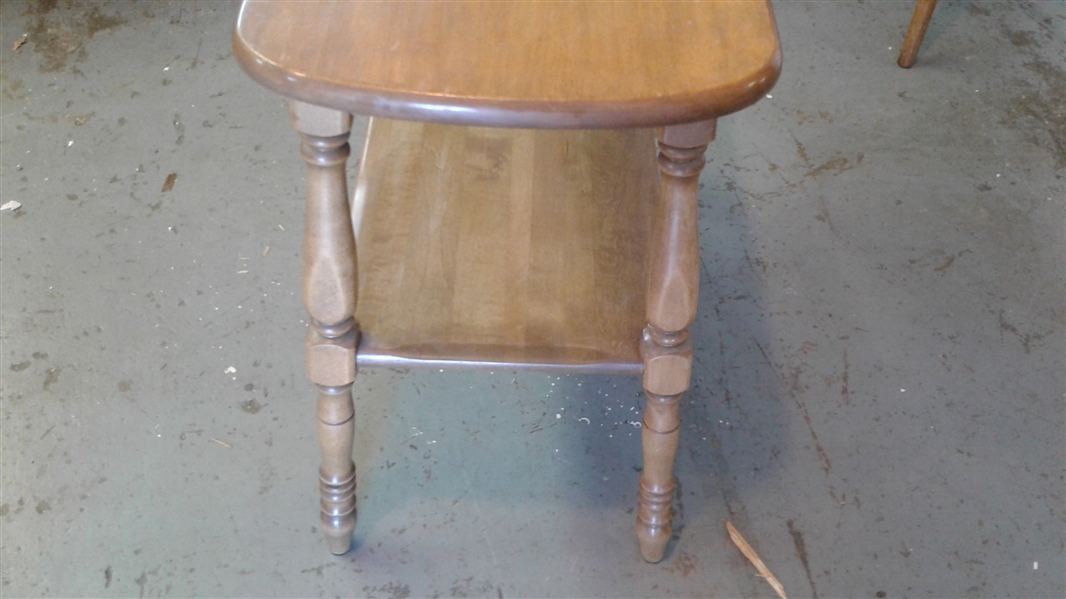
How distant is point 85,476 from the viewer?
126 cm

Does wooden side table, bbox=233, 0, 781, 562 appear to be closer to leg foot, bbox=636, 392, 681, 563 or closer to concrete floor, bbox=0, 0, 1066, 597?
leg foot, bbox=636, 392, 681, 563

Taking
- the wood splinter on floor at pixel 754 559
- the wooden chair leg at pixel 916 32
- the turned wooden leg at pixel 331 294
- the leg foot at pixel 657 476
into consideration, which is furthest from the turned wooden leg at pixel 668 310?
the wooden chair leg at pixel 916 32

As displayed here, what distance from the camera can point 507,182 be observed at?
1.31m

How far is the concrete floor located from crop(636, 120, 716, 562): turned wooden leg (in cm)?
12

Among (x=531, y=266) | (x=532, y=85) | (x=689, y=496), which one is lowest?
(x=689, y=496)

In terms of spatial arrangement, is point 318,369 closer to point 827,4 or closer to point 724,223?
point 724,223

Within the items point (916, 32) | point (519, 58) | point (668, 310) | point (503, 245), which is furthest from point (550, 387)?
point (916, 32)

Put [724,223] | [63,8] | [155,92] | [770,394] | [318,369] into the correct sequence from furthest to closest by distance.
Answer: [63,8], [155,92], [724,223], [770,394], [318,369]

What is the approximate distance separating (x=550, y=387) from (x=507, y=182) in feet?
0.97

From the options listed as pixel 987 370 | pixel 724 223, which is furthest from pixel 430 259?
pixel 987 370

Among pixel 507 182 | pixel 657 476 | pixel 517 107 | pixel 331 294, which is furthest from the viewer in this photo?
pixel 507 182

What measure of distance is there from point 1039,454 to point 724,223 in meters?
0.58

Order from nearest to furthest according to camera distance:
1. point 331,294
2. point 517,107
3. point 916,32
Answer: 1. point 517,107
2. point 331,294
3. point 916,32

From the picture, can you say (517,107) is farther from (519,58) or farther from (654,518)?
(654,518)
